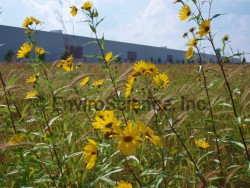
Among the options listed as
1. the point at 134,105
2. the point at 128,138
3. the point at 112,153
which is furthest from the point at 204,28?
the point at 128,138

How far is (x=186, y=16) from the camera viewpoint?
2330 millimetres

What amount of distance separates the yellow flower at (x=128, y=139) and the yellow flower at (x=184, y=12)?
1335mm

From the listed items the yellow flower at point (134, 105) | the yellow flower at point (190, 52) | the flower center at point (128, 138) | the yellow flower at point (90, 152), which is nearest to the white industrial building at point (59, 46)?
the yellow flower at point (190, 52)

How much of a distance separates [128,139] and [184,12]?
4.63ft

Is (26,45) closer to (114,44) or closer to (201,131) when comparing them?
(201,131)

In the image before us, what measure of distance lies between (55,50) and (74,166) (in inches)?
1418

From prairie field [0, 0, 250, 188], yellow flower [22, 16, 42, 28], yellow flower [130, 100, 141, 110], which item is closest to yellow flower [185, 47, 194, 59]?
prairie field [0, 0, 250, 188]

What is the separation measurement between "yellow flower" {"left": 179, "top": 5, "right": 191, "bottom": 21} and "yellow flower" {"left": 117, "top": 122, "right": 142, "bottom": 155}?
1.33 metres

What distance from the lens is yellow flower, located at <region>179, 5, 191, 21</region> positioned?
7.34ft

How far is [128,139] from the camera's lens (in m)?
1.15

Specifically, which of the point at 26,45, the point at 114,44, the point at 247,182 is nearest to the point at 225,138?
the point at 247,182

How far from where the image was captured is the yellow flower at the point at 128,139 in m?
1.13

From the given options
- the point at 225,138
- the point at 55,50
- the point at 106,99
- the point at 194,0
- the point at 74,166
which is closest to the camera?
the point at 225,138

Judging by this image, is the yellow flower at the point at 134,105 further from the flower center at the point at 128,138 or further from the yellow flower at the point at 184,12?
the flower center at the point at 128,138
